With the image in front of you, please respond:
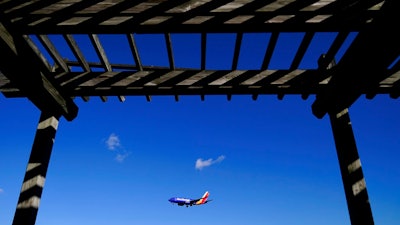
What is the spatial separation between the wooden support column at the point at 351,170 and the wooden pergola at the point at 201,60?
13 millimetres

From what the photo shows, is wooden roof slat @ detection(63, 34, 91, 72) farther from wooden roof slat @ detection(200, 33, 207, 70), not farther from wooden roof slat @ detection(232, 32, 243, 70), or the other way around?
wooden roof slat @ detection(232, 32, 243, 70)

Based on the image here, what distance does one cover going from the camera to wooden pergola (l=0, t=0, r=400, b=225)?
2752 millimetres

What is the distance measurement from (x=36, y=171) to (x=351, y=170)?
4.57 meters

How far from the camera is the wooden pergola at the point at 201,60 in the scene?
2752 millimetres

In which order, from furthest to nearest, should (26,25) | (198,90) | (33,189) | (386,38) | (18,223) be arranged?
(198,90)
(33,189)
(18,223)
(26,25)
(386,38)

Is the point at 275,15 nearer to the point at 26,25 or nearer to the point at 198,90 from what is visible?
A: the point at 198,90

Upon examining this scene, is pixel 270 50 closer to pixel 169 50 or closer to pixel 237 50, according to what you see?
pixel 237 50

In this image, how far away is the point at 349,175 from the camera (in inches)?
150

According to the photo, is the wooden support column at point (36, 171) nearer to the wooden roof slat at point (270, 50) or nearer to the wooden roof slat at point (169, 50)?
the wooden roof slat at point (169, 50)

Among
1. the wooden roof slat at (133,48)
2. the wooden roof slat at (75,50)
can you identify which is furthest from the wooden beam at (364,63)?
the wooden roof slat at (75,50)

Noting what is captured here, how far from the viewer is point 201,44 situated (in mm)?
3463

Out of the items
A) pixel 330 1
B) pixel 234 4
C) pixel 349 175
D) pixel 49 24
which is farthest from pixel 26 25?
pixel 349 175

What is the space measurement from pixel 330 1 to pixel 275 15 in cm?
60

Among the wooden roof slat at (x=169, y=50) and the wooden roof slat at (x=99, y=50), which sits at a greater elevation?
the wooden roof slat at (x=99, y=50)
